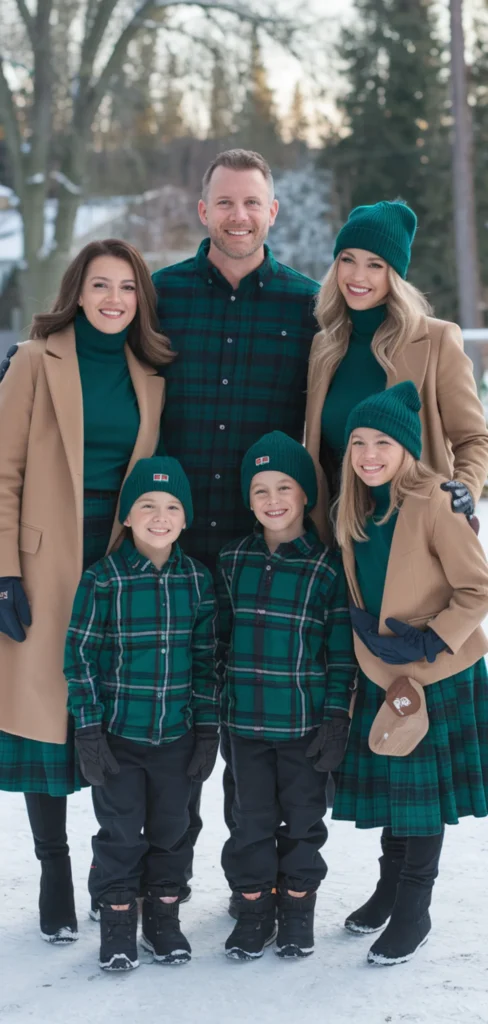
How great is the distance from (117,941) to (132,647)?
0.66 m

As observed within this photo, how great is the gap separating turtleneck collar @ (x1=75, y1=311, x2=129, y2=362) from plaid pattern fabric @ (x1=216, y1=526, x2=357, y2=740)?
61 centimetres

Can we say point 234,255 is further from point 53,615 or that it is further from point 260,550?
point 53,615

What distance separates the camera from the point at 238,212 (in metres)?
3.06

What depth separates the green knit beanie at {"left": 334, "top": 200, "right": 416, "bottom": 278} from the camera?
2.79 metres

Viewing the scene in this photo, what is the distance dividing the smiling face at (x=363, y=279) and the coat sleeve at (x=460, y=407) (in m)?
0.19

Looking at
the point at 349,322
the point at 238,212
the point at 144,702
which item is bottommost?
the point at 144,702

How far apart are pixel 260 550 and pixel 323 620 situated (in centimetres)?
22

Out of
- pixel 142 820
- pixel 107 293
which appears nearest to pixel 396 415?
pixel 107 293

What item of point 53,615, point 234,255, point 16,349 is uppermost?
point 234,255

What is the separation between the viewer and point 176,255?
69.3ft

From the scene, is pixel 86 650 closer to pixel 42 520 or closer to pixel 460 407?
pixel 42 520

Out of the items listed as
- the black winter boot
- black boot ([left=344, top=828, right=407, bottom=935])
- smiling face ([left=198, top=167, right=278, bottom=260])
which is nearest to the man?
smiling face ([left=198, top=167, right=278, bottom=260])

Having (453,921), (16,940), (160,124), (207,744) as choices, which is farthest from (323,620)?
(160,124)

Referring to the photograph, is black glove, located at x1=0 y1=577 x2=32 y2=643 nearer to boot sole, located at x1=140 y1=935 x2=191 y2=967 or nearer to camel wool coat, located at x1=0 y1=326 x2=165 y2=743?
camel wool coat, located at x1=0 y1=326 x2=165 y2=743
